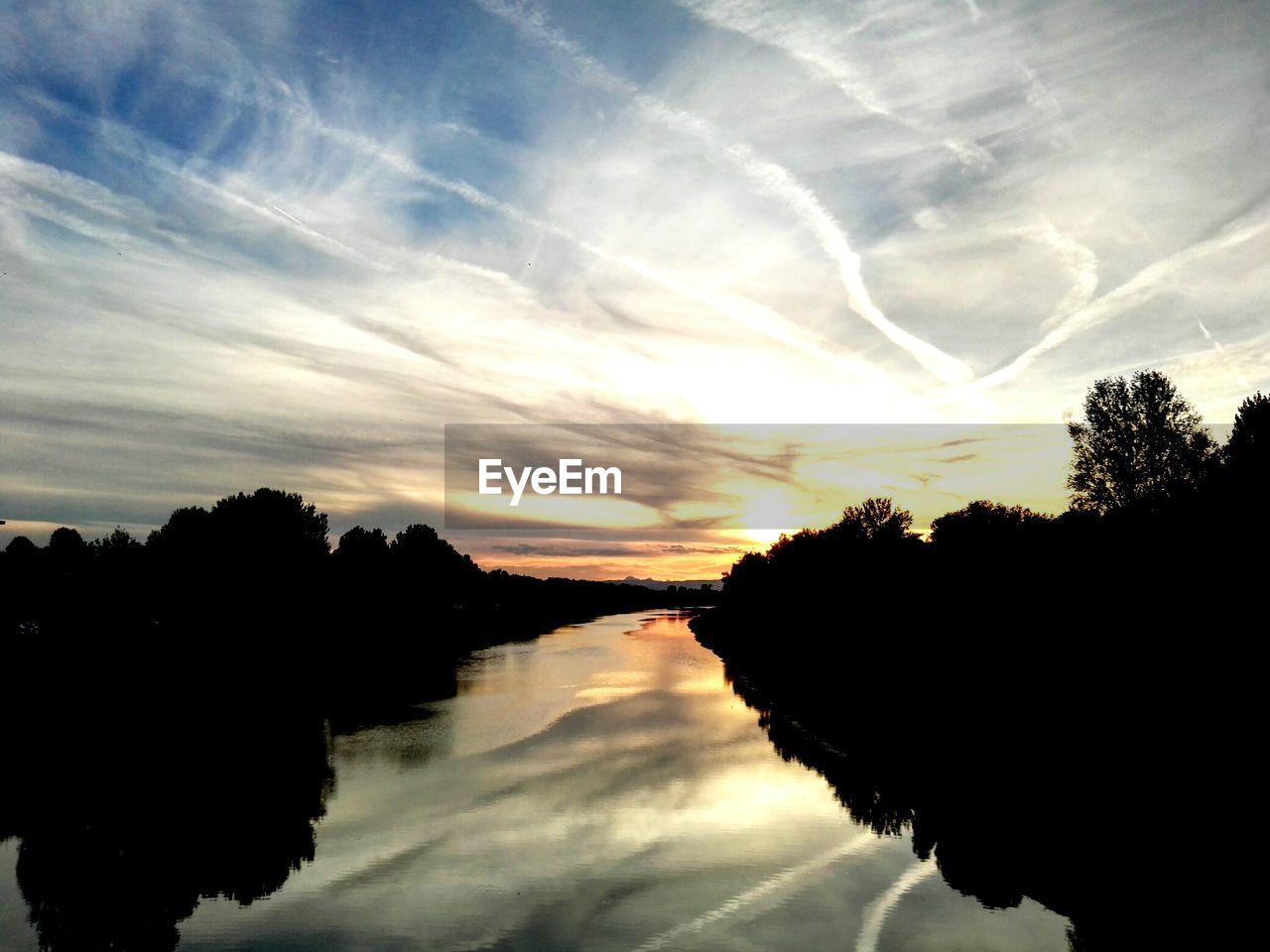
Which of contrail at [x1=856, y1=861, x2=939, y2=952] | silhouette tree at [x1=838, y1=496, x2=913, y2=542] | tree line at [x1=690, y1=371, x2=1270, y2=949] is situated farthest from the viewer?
silhouette tree at [x1=838, y1=496, x2=913, y2=542]

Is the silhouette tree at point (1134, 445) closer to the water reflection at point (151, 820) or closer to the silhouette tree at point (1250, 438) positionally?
the silhouette tree at point (1250, 438)

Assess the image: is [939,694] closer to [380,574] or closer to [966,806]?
[966,806]

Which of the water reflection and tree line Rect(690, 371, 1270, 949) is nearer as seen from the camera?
the water reflection

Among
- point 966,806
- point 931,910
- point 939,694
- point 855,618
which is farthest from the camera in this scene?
point 855,618

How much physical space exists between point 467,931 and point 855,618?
64.4 metres

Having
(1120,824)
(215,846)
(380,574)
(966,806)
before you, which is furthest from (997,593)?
(380,574)

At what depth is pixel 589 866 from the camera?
22188mm

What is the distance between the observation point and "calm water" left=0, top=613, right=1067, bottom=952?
17.6 meters

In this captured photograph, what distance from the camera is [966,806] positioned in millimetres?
27062

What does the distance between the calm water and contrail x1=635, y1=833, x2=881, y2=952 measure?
64mm

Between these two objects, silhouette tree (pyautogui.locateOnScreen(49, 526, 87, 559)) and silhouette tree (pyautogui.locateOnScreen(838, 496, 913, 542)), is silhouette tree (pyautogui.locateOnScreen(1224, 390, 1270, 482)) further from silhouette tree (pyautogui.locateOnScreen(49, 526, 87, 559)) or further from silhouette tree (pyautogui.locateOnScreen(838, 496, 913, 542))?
silhouette tree (pyautogui.locateOnScreen(49, 526, 87, 559))

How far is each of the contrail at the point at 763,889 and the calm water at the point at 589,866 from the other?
0.06 metres

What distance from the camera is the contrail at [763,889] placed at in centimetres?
1739

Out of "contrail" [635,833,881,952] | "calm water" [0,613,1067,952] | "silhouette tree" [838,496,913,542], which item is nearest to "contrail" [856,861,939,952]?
"calm water" [0,613,1067,952]
